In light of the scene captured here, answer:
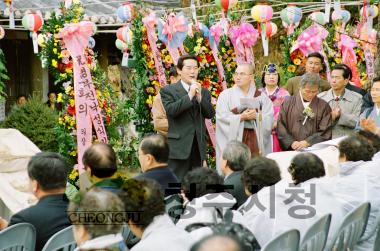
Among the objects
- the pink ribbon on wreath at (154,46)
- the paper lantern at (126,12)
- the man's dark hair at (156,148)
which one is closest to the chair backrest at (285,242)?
the man's dark hair at (156,148)

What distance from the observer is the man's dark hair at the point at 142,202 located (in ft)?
12.8

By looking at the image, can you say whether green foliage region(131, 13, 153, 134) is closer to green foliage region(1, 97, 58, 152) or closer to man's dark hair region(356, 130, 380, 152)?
green foliage region(1, 97, 58, 152)

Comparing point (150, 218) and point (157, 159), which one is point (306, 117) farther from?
point (150, 218)

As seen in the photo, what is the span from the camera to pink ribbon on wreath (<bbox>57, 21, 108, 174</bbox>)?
9211mm

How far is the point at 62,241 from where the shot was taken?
429 cm

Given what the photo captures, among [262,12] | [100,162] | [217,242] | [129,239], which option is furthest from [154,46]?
[217,242]

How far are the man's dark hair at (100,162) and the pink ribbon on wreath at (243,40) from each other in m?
5.99

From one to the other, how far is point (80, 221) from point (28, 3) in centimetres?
1280

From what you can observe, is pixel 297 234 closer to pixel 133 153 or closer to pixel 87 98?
pixel 87 98

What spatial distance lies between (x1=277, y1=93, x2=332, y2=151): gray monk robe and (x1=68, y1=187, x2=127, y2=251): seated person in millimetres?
4793

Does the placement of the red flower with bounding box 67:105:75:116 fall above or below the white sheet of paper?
below

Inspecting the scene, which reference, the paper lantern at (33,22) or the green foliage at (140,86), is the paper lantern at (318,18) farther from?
the paper lantern at (33,22)

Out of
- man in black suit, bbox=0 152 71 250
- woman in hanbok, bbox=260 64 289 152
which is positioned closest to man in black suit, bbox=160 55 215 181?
woman in hanbok, bbox=260 64 289 152

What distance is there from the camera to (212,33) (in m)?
10.9
